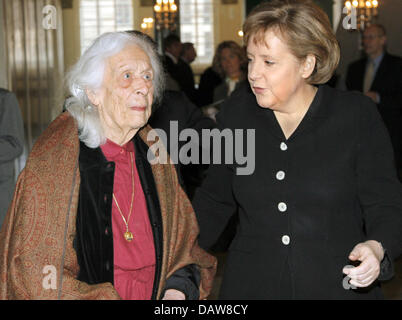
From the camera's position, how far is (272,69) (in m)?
2.14

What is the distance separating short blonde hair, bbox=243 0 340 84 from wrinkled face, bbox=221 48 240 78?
4.01 m

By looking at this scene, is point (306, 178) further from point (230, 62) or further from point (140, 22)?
point (140, 22)

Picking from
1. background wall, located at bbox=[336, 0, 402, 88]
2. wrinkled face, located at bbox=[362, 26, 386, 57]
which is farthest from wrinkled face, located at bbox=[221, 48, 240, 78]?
background wall, located at bbox=[336, 0, 402, 88]

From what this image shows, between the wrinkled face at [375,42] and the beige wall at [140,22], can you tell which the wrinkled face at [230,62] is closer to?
the beige wall at [140,22]

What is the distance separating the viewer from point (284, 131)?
227 cm

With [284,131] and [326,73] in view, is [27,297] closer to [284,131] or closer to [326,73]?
[284,131]

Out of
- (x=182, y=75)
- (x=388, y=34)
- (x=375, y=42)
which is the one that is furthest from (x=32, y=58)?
(x=388, y=34)

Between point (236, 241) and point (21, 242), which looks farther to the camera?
point (236, 241)

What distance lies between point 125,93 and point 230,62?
4.08m
